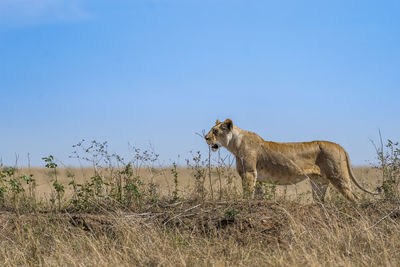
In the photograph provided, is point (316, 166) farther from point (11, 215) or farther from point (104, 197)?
point (11, 215)

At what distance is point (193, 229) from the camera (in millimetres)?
7066

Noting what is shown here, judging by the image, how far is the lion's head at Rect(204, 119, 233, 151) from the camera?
10.5m

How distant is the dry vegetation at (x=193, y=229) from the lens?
5.89 m

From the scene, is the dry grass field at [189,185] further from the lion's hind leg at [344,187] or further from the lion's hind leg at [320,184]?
the lion's hind leg at [344,187]

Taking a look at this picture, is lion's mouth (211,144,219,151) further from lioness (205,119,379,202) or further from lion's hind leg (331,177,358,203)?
lion's hind leg (331,177,358,203)

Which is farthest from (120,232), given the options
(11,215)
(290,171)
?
(290,171)

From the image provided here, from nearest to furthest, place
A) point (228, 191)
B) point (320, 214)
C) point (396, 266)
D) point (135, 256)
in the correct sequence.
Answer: point (396, 266)
point (135, 256)
point (320, 214)
point (228, 191)

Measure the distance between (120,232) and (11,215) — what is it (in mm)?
2234

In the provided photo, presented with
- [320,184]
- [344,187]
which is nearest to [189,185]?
[320,184]

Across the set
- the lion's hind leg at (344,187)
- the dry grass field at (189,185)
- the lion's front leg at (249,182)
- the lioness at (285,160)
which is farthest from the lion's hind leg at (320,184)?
the lion's front leg at (249,182)

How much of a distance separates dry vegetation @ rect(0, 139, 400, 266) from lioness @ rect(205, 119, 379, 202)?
1.05m

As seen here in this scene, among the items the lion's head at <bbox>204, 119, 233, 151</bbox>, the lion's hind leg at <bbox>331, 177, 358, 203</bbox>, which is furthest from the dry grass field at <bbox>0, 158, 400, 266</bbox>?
the lion's head at <bbox>204, 119, 233, 151</bbox>

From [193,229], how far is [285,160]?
3.75 metres

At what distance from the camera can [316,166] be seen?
10.1 m
